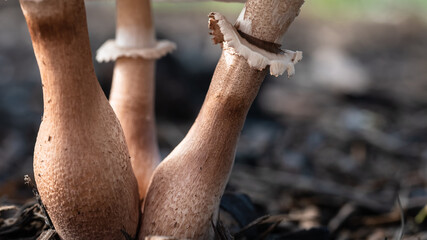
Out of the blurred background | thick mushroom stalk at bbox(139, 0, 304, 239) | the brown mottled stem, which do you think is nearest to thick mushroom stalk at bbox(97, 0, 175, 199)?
the brown mottled stem

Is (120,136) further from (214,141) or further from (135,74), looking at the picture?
(135,74)

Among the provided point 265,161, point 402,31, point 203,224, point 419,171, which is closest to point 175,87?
point 265,161

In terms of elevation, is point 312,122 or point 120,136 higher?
point 120,136

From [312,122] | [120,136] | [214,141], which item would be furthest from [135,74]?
[312,122]

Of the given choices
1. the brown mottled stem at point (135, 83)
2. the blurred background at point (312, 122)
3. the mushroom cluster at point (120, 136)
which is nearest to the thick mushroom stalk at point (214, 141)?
the mushroom cluster at point (120, 136)

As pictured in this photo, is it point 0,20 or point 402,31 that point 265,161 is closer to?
point 0,20

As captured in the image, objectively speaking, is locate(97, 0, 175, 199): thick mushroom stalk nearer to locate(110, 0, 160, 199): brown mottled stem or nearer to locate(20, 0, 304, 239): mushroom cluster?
locate(110, 0, 160, 199): brown mottled stem

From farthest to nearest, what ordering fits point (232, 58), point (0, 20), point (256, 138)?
point (0, 20)
point (256, 138)
point (232, 58)
